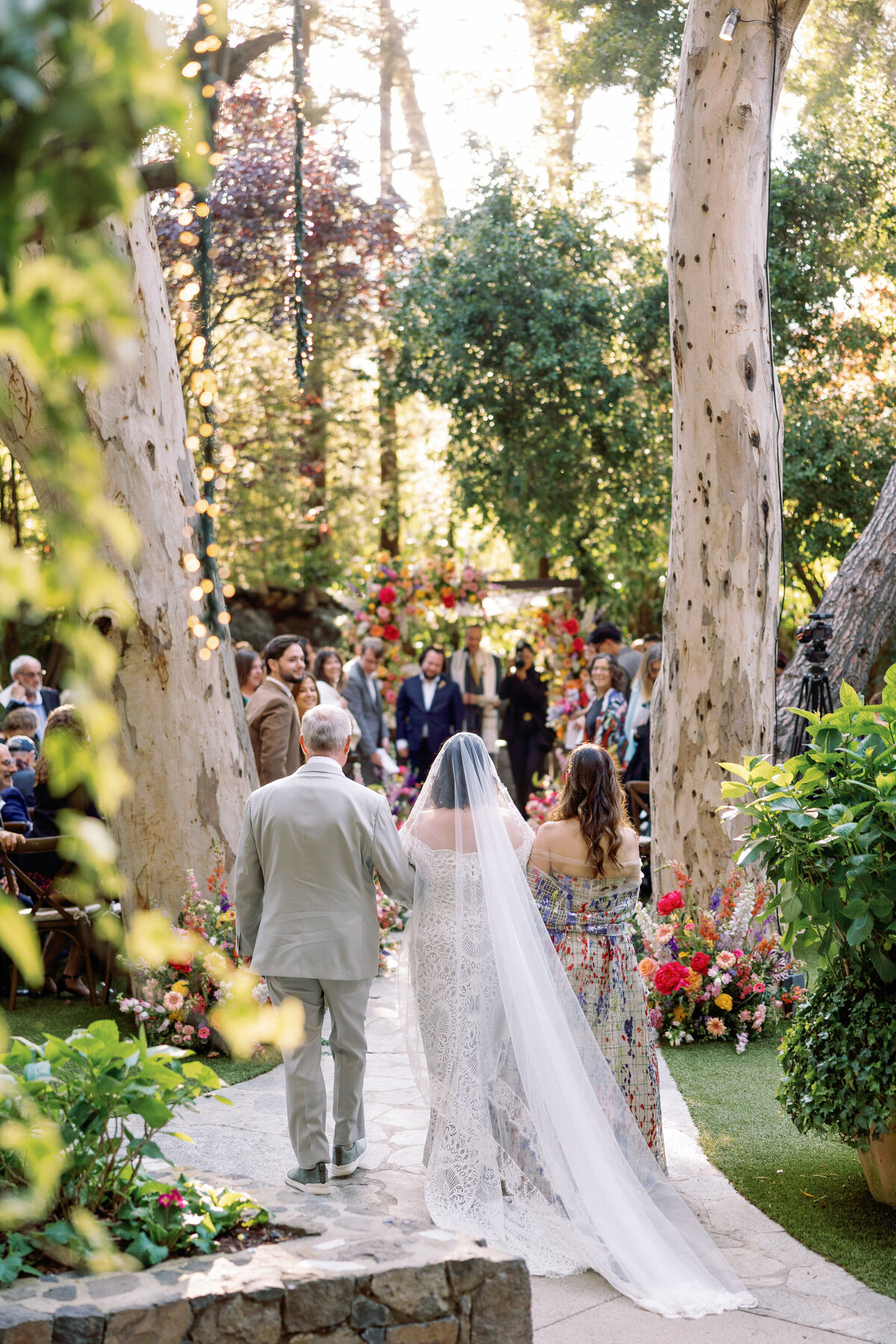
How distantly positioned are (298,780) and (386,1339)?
219cm

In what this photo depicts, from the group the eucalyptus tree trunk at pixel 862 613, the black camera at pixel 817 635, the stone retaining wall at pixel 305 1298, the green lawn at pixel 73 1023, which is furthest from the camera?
the eucalyptus tree trunk at pixel 862 613

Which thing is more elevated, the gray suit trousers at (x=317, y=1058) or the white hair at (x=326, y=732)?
the white hair at (x=326, y=732)

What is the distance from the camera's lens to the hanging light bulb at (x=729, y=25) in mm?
6773

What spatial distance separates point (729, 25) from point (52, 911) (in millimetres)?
6395

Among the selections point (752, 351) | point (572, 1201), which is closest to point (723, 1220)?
point (572, 1201)

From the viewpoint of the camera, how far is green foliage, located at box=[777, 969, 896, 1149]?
4.07m

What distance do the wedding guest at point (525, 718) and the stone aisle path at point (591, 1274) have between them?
21.4 ft

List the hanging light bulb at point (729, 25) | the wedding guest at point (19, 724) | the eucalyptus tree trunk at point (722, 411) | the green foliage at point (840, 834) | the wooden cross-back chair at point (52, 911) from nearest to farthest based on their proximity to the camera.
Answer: the green foliage at point (840, 834) → the hanging light bulb at point (729, 25) → the eucalyptus tree trunk at point (722, 411) → the wooden cross-back chair at point (52, 911) → the wedding guest at point (19, 724)

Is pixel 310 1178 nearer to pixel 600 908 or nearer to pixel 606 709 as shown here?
pixel 600 908

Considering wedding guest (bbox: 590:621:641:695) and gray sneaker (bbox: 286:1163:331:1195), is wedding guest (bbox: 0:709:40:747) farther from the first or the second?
wedding guest (bbox: 590:621:641:695)

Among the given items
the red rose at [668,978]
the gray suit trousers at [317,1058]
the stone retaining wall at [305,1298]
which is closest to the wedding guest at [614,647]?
the red rose at [668,978]

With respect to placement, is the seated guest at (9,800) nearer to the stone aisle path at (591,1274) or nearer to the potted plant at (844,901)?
the stone aisle path at (591,1274)

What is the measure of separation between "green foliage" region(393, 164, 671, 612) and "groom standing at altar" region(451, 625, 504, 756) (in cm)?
287

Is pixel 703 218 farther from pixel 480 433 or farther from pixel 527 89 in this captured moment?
pixel 527 89
